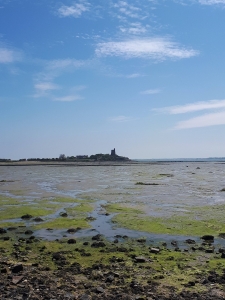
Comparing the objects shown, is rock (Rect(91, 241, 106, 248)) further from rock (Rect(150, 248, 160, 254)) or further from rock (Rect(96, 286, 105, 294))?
rock (Rect(96, 286, 105, 294))

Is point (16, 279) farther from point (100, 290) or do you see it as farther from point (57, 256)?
point (100, 290)

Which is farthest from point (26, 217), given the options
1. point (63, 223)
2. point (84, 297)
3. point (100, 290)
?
point (84, 297)

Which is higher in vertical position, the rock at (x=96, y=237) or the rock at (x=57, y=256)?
the rock at (x=57, y=256)

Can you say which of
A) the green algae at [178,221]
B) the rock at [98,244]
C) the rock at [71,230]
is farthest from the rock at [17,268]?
the green algae at [178,221]

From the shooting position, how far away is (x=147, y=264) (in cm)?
1152

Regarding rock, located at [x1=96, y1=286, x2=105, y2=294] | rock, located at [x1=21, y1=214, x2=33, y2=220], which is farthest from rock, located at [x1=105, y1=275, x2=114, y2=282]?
rock, located at [x1=21, y1=214, x2=33, y2=220]

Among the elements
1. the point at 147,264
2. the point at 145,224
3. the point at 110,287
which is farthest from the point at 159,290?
the point at 145,224

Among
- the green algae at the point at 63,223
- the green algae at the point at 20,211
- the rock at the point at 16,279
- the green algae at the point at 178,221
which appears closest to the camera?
the rock at the point at 16,279

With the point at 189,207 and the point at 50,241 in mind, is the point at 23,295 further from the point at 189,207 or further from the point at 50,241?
the point at 189,207

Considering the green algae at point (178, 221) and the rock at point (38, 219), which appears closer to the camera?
the green algae at point (178, 221)

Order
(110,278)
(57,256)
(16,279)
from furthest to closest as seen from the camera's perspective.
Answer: (57,256), (110,278), (16,279)

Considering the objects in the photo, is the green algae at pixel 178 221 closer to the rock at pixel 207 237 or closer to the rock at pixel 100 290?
the rock at pixel 207 237

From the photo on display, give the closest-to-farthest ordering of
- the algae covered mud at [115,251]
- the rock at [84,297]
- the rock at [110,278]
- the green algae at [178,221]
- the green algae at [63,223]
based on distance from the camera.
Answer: the rock at [84,297], the algae covered mud at [115,251], the rock at [110,278], the green algae at [178,221], the green algae at [63,223]

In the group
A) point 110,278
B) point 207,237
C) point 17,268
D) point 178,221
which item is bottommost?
point 178,221
